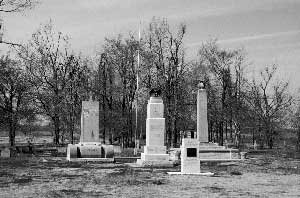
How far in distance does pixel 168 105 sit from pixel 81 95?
8.50 m

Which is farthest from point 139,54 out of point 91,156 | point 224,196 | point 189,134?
point 224,196

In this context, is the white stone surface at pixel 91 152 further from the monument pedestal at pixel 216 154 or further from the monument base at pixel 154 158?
the monument pedestal at pixel 216 154

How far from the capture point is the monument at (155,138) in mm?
21441

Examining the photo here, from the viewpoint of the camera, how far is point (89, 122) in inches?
960

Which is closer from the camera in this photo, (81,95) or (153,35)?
(81,95)

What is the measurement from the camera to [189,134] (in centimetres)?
1736

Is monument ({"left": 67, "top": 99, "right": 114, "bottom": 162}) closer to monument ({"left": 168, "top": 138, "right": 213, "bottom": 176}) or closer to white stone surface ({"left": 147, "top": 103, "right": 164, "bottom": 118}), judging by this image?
white stone surface ({"left": 147, "top": 103, "right": 164, "bottom": 118})

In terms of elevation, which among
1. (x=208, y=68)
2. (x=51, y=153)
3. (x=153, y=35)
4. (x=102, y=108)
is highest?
(x=153, y=35)

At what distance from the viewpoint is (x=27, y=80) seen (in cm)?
3866

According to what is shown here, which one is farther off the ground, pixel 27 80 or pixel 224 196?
pixel 27 80

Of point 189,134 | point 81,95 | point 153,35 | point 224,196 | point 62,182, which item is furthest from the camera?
point 153,35

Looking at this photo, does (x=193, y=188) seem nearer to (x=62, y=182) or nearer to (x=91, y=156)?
(x=62, y=182)

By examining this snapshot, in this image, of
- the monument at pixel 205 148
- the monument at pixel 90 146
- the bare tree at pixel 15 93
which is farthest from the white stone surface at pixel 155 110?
the bare tree at pixel 15 93

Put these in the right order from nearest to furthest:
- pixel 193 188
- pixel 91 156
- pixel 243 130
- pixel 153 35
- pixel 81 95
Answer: pixel 193 188
pixel 91 156
pixel 81 95
pixel 153 35
pixel 243 130
